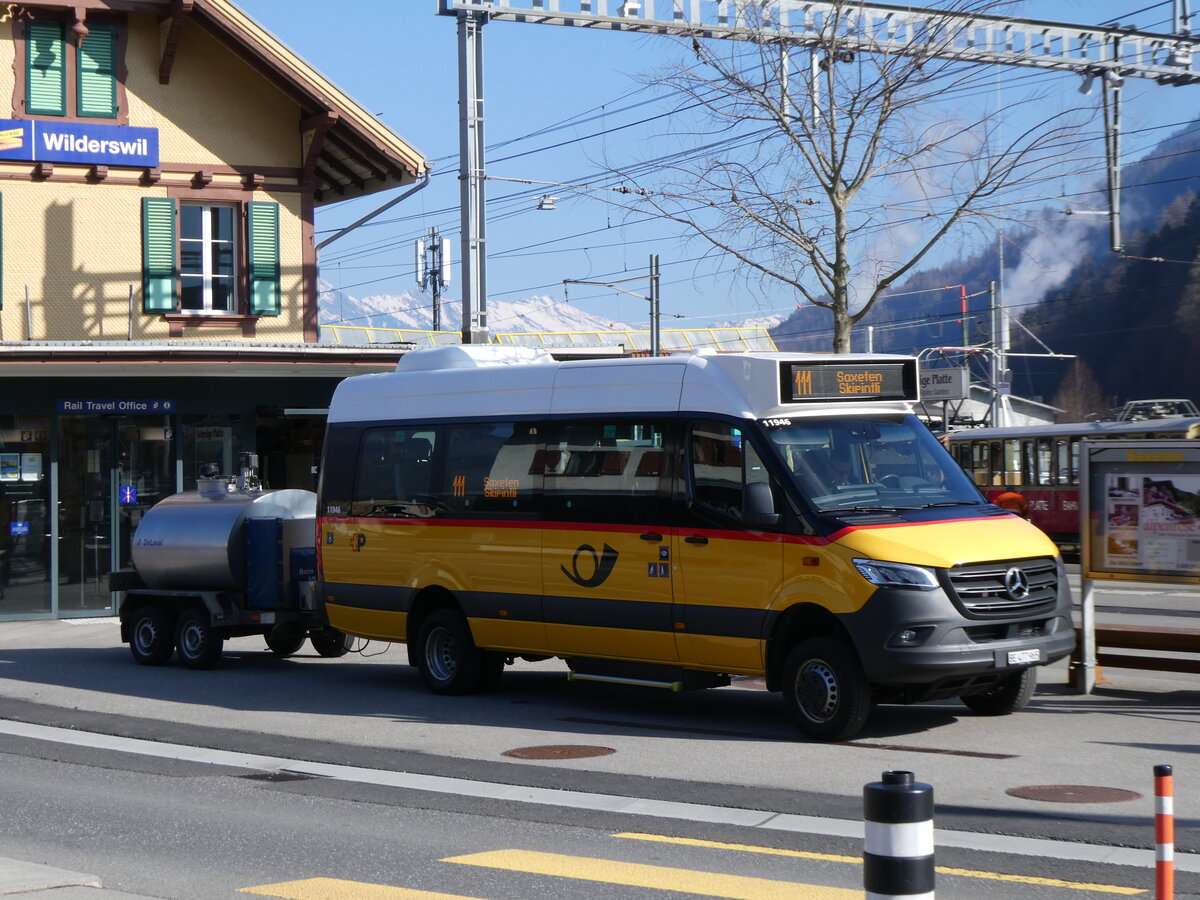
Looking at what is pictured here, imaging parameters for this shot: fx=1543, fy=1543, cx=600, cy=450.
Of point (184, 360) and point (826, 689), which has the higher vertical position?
point (184, 360)

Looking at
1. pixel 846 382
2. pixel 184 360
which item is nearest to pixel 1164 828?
pixel 846 382

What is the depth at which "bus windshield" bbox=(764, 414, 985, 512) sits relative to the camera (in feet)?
37.2

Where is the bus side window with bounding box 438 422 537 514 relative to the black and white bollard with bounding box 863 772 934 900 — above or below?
above

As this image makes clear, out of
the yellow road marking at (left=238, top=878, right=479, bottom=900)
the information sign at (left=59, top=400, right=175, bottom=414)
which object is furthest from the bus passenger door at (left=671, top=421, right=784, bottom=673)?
the information sign at (left=59, top=400, right=175, bottom=414)

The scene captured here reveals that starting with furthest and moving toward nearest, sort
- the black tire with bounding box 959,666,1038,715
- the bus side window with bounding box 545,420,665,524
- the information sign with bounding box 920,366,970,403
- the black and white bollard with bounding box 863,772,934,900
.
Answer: the information sign with bounding box 920,366,970,403 < the bus side window with bounding box 545,420,665,524 < the black tire with bounding box 959,666,1038,715 < the black and white bollard with bounding box 863,772,934,900

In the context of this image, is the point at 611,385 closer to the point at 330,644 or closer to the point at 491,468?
the point at 491,468

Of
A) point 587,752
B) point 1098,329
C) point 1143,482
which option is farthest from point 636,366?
point 1098,329

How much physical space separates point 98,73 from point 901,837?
23.6m

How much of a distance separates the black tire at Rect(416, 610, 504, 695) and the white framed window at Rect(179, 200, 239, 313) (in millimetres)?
13375

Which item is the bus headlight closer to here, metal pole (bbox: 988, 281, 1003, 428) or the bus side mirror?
the bus side mirror

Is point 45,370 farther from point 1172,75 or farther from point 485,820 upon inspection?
point 1172,75

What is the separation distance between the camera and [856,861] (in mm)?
7535

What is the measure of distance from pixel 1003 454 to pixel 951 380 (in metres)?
6.32

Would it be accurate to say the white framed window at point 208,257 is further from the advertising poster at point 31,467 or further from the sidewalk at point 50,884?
the sidewalk at point 50,884
